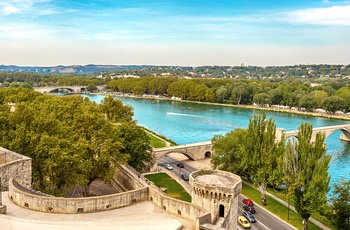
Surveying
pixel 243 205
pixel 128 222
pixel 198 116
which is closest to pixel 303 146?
pixel 243 205

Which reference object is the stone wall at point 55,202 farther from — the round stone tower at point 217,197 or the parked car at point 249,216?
the parked car at point 249,216

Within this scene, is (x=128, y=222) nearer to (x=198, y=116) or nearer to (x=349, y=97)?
(x=198, y=116)

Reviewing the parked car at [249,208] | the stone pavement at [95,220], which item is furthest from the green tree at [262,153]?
the stone pavement at [95,220]

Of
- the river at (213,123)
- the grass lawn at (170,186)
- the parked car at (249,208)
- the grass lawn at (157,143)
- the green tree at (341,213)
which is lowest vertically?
the river at (213,123)

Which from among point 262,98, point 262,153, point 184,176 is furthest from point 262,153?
point 262,98

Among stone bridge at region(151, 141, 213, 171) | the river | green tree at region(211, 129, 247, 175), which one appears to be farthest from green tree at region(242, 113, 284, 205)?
the river

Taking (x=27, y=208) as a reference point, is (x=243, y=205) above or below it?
below
